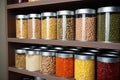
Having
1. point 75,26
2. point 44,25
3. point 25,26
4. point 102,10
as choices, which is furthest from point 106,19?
point 25,26

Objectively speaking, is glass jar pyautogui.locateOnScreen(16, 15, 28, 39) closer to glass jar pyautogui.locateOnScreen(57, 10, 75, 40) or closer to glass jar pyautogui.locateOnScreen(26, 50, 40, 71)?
glass jar pyautogui.locateOnScreen(26, 50, 40, 71)

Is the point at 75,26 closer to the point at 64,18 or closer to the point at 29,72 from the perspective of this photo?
the point at 64,18

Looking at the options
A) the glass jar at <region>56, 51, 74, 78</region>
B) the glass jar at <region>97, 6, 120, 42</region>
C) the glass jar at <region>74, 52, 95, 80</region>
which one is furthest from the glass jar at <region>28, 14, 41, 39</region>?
the glass jar at <region>97, 6, 120, 42</region>

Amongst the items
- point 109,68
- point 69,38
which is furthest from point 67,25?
point 109,68

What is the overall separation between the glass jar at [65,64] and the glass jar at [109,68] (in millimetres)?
174

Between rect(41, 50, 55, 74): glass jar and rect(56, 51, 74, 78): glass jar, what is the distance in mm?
65

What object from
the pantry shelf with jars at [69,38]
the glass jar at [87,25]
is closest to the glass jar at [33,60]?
the pantry shelf with jars at [69,38]

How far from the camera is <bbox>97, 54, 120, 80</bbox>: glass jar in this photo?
75 cm

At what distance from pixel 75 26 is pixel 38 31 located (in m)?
0.26

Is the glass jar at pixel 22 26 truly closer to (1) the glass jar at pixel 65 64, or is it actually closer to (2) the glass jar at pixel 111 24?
(1) the glass jar at pixel 65 64

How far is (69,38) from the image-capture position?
Result: 90 cm

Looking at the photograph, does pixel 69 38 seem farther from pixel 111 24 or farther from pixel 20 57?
pixel 20 57

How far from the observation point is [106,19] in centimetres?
76

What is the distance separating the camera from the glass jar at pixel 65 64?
892mm
